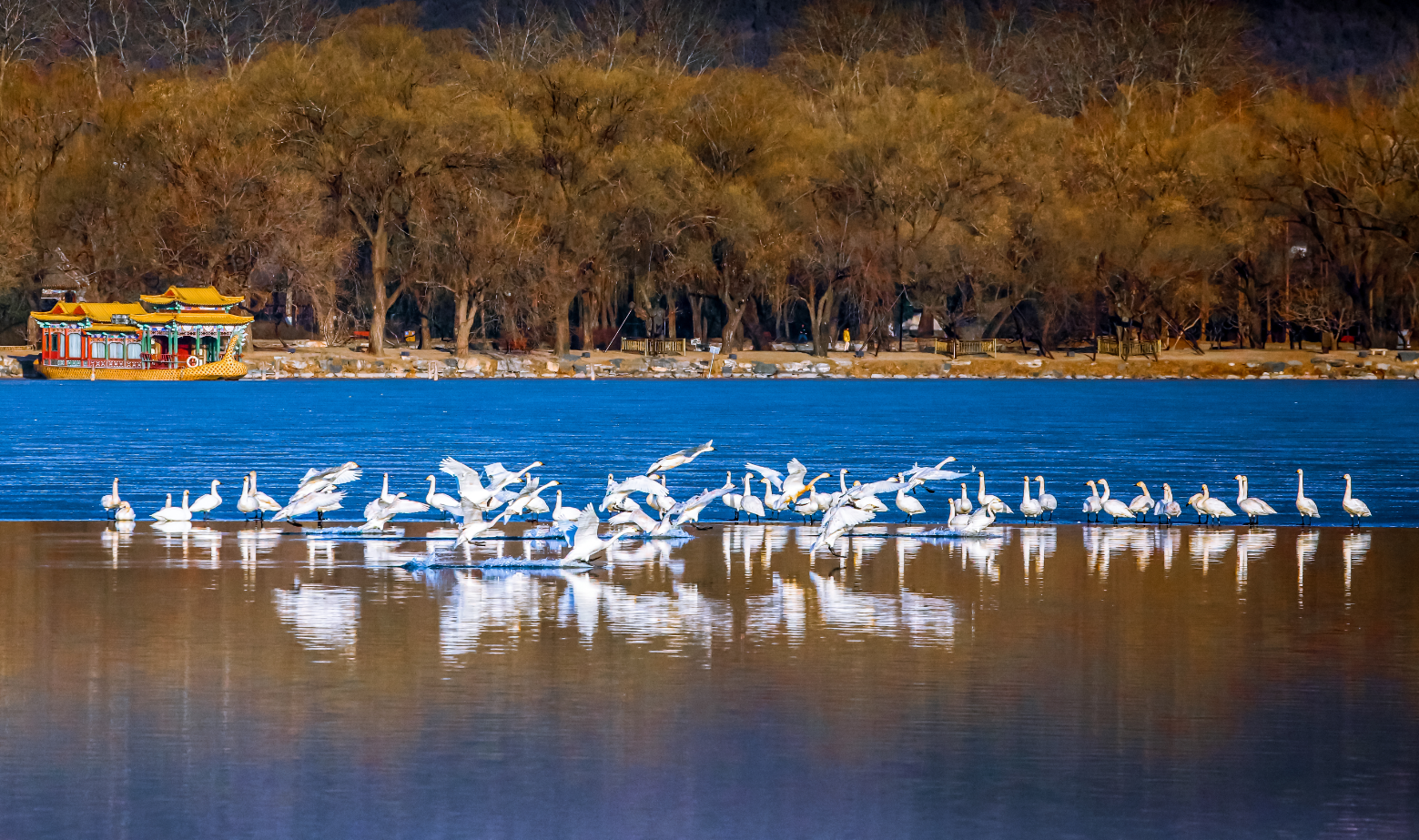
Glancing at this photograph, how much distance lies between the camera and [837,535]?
19766mm

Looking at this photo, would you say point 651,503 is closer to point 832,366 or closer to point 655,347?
point 832,366

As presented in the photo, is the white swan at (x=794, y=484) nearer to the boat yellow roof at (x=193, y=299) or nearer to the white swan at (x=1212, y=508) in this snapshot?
the white swan at (x=1212, y=508)

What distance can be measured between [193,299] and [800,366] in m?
24.5

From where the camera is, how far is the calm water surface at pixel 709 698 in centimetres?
959

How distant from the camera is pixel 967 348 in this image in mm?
87500

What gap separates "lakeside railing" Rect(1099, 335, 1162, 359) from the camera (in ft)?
273

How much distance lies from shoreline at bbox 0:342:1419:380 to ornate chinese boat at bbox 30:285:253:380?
1.96 metres

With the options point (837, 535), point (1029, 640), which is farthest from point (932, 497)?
point (1029, 640)

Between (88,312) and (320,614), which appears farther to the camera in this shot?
(88,312)

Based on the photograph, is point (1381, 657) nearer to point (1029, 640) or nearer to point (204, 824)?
point (1029, 640)

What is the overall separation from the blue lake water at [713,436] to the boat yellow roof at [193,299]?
6488 mm

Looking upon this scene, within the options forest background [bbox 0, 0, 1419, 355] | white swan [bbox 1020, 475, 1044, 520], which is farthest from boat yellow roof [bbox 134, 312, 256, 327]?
white swan [bbox 1020, 475, 1044, 520]

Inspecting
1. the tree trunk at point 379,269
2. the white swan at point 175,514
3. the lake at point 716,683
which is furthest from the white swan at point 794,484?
the tree trunk at point 379,269

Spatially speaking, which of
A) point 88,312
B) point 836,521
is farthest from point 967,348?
point 836,521
